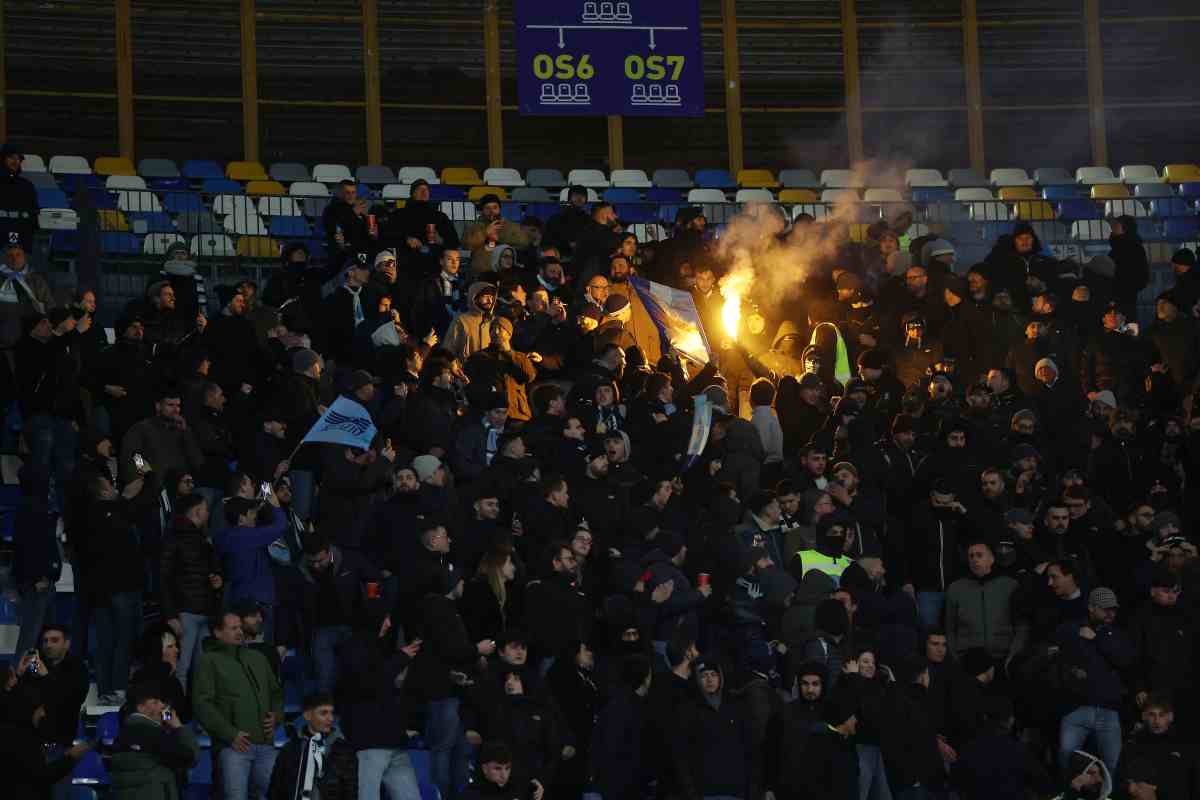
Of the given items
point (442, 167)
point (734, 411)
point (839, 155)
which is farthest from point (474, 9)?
point (734, 411)

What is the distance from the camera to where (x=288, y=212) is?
23.0 meters

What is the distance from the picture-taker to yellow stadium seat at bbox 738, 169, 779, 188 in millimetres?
26094

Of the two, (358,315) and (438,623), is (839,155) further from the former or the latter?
(438,623)

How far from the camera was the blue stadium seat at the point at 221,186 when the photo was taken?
77.6 feet

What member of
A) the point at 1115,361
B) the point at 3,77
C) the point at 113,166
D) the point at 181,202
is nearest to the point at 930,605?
the point at 1115,361

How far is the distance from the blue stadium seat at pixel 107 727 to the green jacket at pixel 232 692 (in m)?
0.85

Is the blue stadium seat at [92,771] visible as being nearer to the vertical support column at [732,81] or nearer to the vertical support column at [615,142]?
the vertical support column at [615,142]

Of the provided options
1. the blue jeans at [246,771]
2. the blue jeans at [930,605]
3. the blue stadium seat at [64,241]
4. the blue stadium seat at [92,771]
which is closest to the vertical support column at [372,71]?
the blue stadium seat at [64,241]

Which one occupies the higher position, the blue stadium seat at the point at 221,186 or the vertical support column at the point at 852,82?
the vertical support column at the point at 852,82

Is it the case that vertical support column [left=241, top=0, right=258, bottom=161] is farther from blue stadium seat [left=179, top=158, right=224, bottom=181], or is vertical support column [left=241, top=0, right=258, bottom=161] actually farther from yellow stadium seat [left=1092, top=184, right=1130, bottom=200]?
yellow stadium seat [left=1092, top=184, right=1130, bottom=200]

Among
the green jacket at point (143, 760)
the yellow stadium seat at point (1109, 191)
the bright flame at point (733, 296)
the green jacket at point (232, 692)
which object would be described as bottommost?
the green jacket at point (143, 760)

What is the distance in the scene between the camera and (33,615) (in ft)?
50.7

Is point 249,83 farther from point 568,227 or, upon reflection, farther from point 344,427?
point 344,427

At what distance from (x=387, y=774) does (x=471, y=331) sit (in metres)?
5.26
